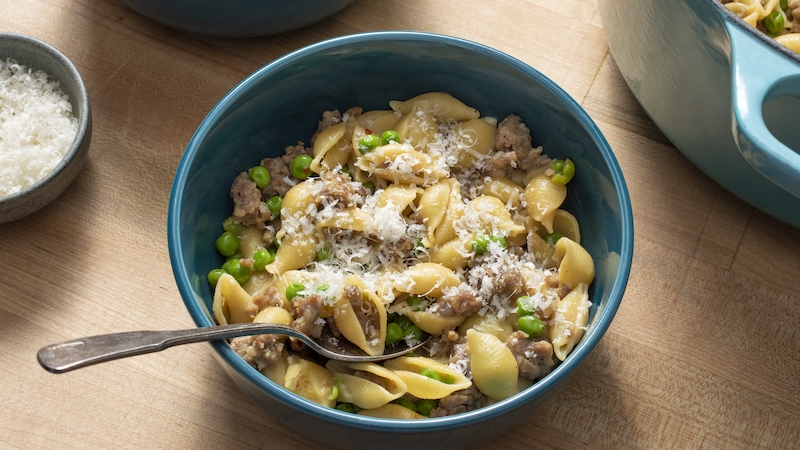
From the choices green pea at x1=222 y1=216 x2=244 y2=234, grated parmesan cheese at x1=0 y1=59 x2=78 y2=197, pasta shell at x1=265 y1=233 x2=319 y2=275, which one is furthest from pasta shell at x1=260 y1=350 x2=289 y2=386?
grated parmesan cheese at x1=0 y1=59 x2=78 y2=197

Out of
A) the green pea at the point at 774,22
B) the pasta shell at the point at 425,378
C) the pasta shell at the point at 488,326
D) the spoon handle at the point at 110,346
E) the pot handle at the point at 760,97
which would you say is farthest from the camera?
the green pea at the point at 774,22

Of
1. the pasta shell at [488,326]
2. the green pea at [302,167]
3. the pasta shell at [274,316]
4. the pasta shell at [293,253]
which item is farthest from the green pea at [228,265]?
the pasta shell at [488,326]

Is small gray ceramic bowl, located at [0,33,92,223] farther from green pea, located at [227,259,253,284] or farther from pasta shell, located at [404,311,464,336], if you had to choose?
pasta shell, located at [404,311,464,336]

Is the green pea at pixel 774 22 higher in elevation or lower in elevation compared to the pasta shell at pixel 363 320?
higher

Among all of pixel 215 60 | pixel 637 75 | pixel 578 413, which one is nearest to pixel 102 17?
pixel 215 60

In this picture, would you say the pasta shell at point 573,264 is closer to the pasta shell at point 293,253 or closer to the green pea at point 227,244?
the pasta shell at point 293,253

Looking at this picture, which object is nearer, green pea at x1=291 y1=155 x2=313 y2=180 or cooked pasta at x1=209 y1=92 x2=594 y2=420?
cooked pasta at x1=209 y1=92 x2=594 y2=420

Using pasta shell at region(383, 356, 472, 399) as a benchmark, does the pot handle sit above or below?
above
